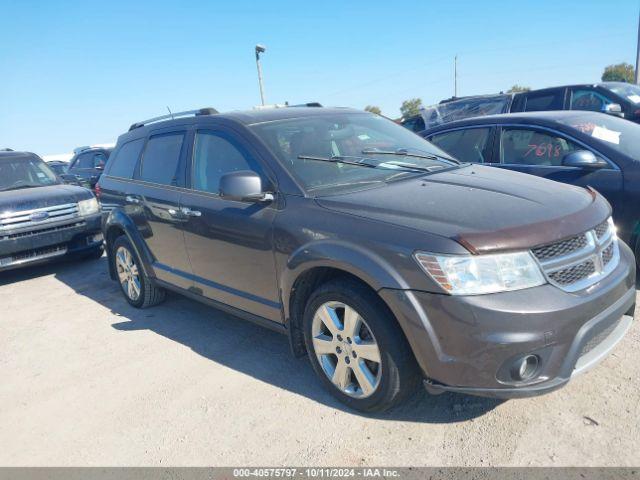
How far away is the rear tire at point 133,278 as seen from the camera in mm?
4922

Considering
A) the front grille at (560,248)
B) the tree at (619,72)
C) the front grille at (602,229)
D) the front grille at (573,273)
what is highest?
the front grille at (560,248)

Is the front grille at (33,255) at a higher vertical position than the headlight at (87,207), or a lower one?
lower

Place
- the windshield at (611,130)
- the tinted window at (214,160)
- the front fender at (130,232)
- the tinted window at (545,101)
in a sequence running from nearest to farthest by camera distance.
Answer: the tinted window at (214,160), the windshield at (611,130), the front fender at (130,232), the tinted window at (545,101)

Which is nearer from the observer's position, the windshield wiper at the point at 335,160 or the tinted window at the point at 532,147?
the windshield wiper at the point at 335,160

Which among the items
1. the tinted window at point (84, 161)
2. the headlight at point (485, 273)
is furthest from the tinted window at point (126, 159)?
the tinted window at point (84, 161)

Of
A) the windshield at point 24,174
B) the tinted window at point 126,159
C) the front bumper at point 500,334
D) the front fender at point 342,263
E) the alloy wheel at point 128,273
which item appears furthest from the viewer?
the windshield at point 24,174

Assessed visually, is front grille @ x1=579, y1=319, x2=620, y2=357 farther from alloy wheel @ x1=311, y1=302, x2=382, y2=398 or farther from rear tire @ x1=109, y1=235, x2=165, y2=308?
rear tire @ x1=109, y1=235, x2=165, y2=308

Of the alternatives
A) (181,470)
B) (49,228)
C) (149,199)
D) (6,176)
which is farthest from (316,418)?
(6,176)

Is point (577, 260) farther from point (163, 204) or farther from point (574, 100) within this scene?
point (574, 100)

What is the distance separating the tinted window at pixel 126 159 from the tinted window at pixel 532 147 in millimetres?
3651

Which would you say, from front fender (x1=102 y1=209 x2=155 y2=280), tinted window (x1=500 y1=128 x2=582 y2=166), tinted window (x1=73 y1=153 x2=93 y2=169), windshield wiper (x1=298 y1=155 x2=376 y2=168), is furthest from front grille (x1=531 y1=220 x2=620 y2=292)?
tinted window (x1=73 y1=153 x2=93 y2=169)

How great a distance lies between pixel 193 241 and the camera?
12.8ft

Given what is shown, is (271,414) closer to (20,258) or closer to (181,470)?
(181,470)

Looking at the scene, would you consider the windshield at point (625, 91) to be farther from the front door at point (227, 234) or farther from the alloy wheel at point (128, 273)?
the alloy wheel at point (128, 273)
